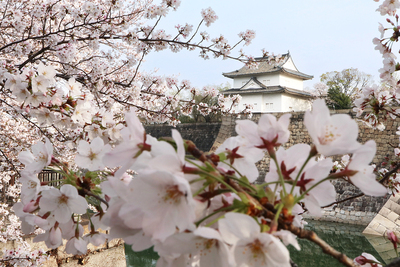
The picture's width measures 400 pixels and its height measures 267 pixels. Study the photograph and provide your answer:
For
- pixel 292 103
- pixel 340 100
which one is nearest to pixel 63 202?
pixel 340 100

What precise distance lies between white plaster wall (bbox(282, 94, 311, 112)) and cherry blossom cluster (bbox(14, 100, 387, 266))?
19.2m

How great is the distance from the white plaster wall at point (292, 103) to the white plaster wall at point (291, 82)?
1182 millimetres

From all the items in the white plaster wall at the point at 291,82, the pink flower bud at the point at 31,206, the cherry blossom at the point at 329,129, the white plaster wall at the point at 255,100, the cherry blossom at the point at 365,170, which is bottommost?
the pink flower bud at the point at 31,206

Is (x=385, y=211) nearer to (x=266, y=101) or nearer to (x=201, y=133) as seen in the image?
(x=201, y=133)

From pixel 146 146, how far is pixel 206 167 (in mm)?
95

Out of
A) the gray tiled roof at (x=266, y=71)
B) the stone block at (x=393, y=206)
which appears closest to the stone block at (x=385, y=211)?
the stone block at (x=393, y=206)

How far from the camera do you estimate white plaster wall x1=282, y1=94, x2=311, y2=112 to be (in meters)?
19.0

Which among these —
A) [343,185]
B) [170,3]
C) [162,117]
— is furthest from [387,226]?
[170,3]

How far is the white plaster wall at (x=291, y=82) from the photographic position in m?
19.9

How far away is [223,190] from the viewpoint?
413mm

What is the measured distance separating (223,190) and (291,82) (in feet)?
70.5

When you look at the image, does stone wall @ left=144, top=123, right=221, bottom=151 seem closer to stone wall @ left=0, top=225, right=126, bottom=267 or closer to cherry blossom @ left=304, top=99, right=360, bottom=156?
stone wall @ left=0, top=225, right=126, bottom=267

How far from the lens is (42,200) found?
0.69m

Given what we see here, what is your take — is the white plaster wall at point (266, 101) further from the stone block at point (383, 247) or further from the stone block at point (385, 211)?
the stone block at point (383, 247)
